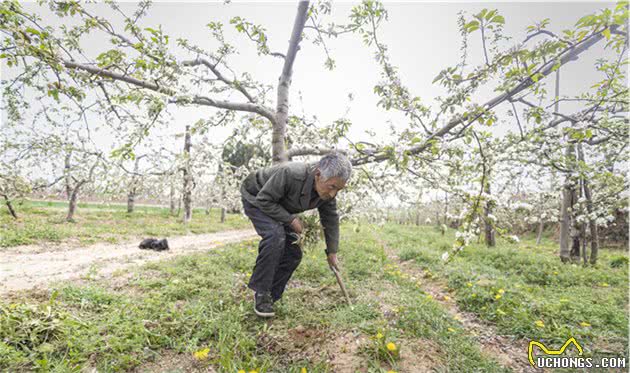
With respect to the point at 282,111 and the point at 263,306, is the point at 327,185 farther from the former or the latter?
the point at 282,111

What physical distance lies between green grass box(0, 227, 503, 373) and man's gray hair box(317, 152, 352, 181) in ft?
5.25

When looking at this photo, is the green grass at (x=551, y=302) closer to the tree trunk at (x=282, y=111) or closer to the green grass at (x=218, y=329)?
the green grass at (x=218, y=329)

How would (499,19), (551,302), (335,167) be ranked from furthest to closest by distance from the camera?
(551,302), (335,167), (499,19)

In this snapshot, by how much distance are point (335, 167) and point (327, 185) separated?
0.21 metres

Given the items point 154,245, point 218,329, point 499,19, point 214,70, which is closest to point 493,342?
point 218,329

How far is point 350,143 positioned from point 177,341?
280 cm

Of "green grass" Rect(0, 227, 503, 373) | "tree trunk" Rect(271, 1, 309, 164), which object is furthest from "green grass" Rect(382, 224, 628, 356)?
"tree trunk" Rect(271, 1, 309, 164)

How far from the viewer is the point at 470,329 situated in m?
3.67

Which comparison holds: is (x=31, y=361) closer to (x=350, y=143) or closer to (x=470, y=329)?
(x=350, y=143)

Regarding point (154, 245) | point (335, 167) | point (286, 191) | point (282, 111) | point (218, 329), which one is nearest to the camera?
point (335, 167)

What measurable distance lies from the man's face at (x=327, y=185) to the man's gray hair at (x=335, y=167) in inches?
1.7

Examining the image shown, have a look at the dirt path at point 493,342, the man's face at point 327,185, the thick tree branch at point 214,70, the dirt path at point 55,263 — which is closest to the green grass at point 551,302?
the dirt path at point 493,342

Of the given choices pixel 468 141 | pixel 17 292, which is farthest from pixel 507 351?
pixel 17 292

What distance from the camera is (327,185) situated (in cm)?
303
